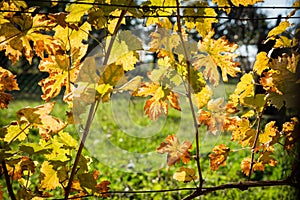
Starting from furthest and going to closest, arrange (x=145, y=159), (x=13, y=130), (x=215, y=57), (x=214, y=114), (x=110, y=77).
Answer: (x=145, y=159)
(x=214, y=114)
(x=215, y=57)
(x=13, y=130)
(x=110, y=77)

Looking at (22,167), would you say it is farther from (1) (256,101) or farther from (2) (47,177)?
(1) (256,101)

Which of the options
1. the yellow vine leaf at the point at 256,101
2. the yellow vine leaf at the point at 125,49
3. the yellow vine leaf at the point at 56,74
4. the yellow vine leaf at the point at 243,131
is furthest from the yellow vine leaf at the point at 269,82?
the yellow vine leaf at the point at 56,74

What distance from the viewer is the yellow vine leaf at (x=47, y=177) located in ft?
3.54

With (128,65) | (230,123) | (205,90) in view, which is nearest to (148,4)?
(128,65)

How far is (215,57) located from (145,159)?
2.76 m

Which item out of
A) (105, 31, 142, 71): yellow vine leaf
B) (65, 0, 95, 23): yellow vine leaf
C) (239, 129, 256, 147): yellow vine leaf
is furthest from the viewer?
(239, 129, 256, 147): yellow vine leaf

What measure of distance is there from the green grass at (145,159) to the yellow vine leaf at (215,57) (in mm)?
626

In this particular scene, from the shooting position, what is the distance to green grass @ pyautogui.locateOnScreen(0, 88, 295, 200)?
274cm

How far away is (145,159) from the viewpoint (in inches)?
150

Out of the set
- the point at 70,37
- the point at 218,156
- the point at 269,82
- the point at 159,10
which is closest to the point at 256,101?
the point at 269,82

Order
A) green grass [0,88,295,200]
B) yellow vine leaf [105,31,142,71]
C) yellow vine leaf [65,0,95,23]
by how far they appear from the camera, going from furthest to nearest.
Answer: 1. green grass [0,88,295,200]
2. yellow vine leaf [105,31,142,71]
3. yellow vine leaf [65,0,95,23]

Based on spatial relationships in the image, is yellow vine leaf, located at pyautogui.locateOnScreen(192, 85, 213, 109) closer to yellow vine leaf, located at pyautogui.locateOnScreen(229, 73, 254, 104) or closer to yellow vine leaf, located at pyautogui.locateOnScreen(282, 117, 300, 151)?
yellow vine leaf, located at pyautogui.locateOnScreen(229, 73, 254, 104)

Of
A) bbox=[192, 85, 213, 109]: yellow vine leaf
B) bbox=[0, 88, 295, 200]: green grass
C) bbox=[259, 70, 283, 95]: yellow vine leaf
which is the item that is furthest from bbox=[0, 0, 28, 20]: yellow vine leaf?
bbox=[0, 88, 295, 200]: green grass

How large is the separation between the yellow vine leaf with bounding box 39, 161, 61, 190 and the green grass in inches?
25.7
